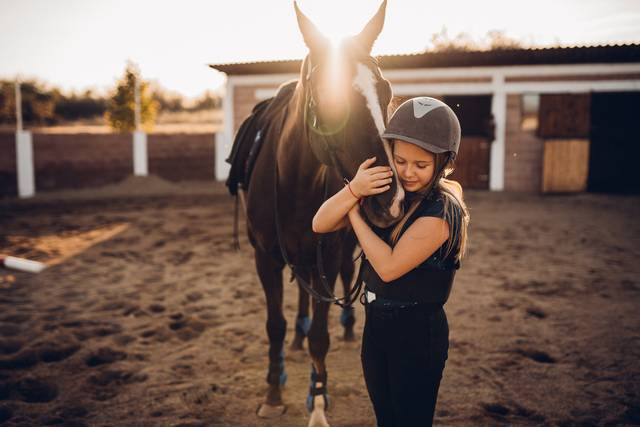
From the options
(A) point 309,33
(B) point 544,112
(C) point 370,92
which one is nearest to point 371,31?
(A) point 309,33

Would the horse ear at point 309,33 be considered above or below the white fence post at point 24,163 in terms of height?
above

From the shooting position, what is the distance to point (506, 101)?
11.5 m

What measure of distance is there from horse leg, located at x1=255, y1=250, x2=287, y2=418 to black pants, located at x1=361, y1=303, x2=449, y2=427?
125 centimetres

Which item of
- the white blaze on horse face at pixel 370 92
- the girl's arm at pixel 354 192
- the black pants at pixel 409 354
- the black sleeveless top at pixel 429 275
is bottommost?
the black pants at pixel 409 354

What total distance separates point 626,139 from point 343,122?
1200 centimetres

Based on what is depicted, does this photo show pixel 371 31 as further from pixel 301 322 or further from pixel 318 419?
pixel 301 322

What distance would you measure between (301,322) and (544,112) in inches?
389

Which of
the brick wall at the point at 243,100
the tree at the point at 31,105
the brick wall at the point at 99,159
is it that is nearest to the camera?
the brick wall at the point at 99,159

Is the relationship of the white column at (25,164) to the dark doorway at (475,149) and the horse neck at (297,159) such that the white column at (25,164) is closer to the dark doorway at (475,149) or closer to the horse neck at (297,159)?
the dark doorway at (475,149)

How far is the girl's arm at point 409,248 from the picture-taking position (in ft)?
4.80

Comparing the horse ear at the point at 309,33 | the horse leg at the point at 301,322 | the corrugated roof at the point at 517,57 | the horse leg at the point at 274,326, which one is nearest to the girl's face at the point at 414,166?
the horse ear at the point at 309,33

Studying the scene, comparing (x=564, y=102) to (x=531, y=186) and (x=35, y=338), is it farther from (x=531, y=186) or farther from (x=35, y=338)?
(x=35, y=338)

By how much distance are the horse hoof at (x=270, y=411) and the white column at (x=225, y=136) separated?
1088 cm

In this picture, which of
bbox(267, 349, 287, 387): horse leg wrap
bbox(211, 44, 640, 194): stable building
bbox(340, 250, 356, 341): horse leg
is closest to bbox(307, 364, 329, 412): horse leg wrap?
bbox(267, 349, 287, 387): horse leg wrap
